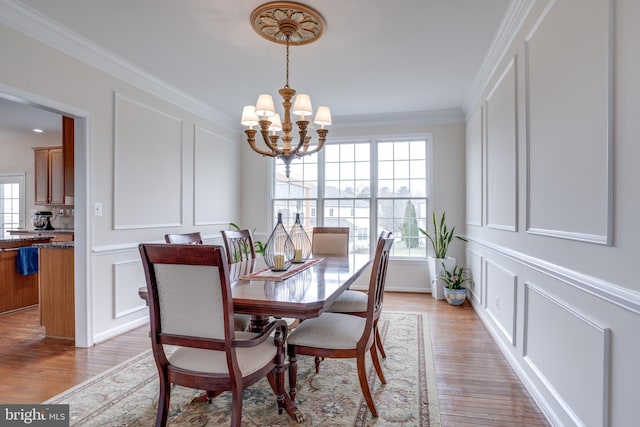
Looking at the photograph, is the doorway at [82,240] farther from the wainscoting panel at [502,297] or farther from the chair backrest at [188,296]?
the wainscoting panel at [502,297]

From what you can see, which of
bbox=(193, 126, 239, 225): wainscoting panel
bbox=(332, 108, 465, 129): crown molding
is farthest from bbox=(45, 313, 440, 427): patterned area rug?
bbox=(332, 108, 465, 129): crown molding

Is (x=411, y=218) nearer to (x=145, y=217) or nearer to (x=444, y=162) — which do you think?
(x=444, y=162)

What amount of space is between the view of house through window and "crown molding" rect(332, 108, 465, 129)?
10.5 inches

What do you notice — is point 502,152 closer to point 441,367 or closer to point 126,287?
point 441,367

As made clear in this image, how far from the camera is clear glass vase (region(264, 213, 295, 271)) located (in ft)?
8.27

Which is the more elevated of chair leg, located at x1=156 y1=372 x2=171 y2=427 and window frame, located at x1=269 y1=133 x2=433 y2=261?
window frame, located at x1=269 y1=133 x2=433 y2=261

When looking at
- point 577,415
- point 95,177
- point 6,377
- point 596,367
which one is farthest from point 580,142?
point 6,377

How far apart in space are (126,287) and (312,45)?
2.91 metres

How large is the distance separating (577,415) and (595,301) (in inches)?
23.8

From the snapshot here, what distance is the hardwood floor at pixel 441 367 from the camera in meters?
2.12

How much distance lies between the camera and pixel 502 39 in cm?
292

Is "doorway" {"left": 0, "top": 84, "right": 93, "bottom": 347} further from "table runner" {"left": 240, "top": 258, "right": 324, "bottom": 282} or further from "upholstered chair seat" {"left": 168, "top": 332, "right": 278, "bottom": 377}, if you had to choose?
"upholstered chair seat" {"left": 168, "top": 332, "right": 278, "bottom": 377}

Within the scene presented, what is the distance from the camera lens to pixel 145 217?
3.83 m

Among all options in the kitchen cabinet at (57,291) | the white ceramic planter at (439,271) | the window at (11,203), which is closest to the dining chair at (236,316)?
the kitchen cabinet at (57,291)
